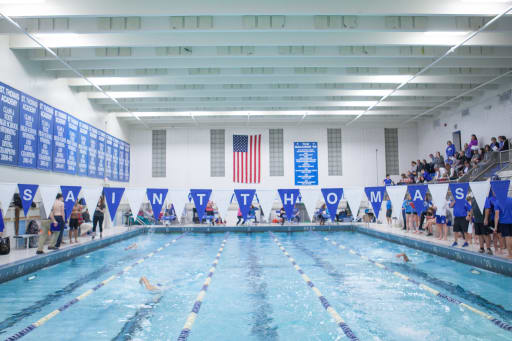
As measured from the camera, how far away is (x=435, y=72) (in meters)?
11.9

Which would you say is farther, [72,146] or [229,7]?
[72,146]

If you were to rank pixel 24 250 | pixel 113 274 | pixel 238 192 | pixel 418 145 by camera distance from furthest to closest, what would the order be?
pixel 418 145 → pixel 238 192 → pixel 24 250 → pixel 113 274

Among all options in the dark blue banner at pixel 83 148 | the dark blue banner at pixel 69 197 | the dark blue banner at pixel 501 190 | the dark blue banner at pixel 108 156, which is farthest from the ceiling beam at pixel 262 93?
the dark blue banner at pixel 501 190

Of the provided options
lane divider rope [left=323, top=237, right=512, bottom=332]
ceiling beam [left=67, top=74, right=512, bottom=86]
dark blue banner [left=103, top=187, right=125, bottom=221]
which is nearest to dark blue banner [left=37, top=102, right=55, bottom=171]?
ceiling beam [left=67, top=74, right=512, bottom=86]

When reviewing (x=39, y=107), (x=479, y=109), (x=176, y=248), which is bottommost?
(x=176, y=248)

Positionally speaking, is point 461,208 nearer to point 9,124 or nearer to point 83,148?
point 9,124

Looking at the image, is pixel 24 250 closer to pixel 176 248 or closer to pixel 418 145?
pixel 176 248

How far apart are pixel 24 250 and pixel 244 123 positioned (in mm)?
12829

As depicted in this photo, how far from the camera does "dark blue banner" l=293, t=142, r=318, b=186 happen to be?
19.7 metres

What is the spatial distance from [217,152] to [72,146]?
8534 mm

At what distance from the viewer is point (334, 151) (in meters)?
20.0

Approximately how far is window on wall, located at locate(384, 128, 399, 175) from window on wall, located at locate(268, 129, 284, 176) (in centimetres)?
599

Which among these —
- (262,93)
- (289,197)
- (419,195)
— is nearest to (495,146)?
(419,195)

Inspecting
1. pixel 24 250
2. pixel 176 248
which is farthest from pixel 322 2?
pixel 24 250
